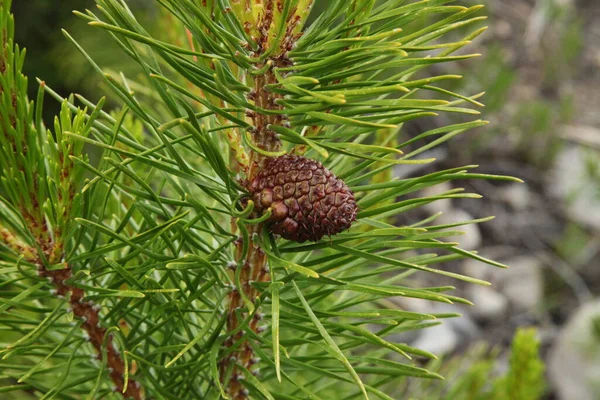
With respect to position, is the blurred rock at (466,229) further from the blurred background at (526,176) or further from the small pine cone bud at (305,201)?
the small pine cone bud at (305,201)

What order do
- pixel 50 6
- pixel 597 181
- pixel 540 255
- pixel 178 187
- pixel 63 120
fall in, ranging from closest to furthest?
pixel 63 120, pixel 178 187, pixel 50 6, pixel 597 181, pixel 540 255

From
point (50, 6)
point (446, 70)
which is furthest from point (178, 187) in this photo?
point (446, 70)

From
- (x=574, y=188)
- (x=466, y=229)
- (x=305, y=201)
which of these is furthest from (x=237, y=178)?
(x=574, y=188)

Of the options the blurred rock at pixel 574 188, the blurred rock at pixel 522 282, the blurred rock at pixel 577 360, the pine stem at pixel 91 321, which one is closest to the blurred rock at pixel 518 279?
the blurred rock at pixel 522 282

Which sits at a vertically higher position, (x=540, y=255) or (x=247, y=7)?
(x=247, y=7)

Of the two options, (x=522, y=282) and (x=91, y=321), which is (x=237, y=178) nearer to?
(x=91, y=321)

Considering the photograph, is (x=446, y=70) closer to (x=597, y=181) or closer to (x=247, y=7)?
(x=597, y=181)

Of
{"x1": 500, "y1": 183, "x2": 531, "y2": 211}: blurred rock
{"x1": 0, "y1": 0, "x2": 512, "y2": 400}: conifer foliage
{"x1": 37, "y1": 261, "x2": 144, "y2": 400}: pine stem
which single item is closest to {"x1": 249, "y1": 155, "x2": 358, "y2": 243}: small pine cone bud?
{"x1": 0, "y1": 0, "x2": 512, "y2": 400}: conifer foliage
